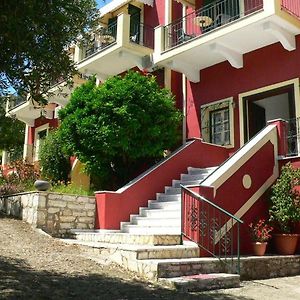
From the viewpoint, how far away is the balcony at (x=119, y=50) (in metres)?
15.0

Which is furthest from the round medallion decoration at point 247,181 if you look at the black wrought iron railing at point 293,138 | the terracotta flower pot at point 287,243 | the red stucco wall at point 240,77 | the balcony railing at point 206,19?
the balcony railing at point 206,19

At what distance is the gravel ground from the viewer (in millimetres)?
6375

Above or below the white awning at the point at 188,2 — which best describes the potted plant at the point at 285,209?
below

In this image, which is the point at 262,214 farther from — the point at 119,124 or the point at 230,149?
the point at 119,124

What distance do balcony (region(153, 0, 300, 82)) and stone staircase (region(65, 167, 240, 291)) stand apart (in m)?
4.77

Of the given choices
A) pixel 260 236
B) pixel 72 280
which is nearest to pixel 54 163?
pixel 260 236

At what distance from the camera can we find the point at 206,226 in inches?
357

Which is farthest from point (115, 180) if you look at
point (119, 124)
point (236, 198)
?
point (236, 198)

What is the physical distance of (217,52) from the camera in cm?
1323

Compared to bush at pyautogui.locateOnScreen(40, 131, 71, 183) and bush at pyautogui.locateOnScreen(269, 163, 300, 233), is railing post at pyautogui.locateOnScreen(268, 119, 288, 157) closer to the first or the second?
bush at pyautogui.locateOnScreen(269, 163, 300, 233)

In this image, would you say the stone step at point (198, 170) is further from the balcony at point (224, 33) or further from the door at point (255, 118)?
the balcony at point (224, 33)

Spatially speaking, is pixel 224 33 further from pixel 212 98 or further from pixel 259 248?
pixel 259 248

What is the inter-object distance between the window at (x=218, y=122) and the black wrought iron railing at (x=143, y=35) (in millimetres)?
3619

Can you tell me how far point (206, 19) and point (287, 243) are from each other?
740cm
